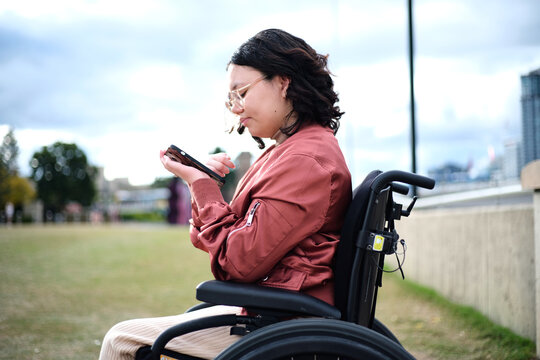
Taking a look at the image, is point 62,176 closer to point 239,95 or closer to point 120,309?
point 120,309

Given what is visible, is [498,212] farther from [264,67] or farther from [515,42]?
[264,67]

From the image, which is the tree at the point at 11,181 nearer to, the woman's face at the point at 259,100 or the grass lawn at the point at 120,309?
the grass lawn at the point at 120,309

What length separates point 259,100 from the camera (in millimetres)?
1716

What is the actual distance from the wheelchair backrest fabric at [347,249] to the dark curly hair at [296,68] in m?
→ 0.32

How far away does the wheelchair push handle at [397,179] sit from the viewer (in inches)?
60.4

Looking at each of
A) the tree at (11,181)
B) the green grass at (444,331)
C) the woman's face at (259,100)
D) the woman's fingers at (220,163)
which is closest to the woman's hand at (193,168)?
the woman's fingers at (220,163)

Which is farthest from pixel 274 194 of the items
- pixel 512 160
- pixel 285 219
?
pixel 512 160

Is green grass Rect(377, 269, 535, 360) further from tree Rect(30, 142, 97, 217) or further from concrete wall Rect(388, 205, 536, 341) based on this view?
tree Rect(30, 142, 97, 217)

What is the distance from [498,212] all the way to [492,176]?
1.04 metres

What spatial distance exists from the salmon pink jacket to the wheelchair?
5 cm

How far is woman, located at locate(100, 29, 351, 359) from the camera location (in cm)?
148

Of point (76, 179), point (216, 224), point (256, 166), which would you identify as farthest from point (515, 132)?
point (76, 179)

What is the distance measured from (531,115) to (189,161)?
12.7 feet

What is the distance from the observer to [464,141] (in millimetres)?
6074
